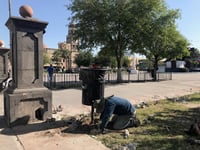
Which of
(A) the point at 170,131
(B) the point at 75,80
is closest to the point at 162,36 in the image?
(B) the point at 75,80

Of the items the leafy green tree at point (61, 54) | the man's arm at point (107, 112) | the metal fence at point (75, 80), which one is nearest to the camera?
the man's arm at point (107, 112)

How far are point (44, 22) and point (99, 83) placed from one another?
2.32 metres

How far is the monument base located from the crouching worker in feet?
5.96

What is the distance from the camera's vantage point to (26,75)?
6.10 metres

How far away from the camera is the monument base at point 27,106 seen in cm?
579

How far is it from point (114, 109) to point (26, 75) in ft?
8.64

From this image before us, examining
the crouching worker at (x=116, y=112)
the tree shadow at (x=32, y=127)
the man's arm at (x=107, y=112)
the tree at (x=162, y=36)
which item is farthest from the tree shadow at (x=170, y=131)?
the tree at (x=162, y=36)

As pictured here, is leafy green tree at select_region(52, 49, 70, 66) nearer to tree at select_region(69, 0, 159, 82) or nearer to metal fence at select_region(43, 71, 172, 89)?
metal fence at select_region(43, 71, 172, 89)

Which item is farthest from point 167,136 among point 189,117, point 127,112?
point 189,117

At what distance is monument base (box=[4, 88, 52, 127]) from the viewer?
5793 mm

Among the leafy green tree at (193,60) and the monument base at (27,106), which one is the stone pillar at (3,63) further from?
the leafy green tree at (193,60)

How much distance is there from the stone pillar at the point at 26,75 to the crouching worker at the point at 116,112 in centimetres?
192

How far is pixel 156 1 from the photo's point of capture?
57.9ft

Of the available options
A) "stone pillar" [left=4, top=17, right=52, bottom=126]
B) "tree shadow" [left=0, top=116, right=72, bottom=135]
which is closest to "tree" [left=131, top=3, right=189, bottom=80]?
"stone pillar" [left=4, top=17, right=52, bottom=126]
